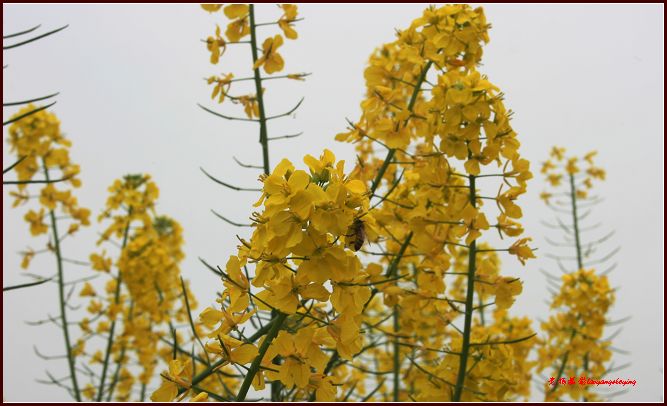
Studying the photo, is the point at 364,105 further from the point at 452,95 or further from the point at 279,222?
the point at 279,222

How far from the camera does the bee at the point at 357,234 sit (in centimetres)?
121

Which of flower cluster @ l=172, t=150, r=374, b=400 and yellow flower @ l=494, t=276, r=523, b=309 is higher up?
yellow flower @ l=494, t=276, r=523, b=309

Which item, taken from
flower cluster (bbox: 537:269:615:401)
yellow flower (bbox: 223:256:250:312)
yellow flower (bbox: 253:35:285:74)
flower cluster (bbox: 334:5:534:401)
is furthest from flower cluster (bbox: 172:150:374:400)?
flower cluster (bbox: 537:269:615:401)

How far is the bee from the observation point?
121 centimetres

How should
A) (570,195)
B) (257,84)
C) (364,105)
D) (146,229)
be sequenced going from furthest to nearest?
(570,195) < (146,229) < (257,84) < (364,105)

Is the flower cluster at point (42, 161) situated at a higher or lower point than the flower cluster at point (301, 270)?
higher

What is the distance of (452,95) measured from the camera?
1848 mm

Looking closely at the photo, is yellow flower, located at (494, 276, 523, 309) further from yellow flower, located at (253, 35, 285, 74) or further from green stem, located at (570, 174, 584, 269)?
green stem, located at (570, 174, 584, 269)

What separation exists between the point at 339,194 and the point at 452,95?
0.86m

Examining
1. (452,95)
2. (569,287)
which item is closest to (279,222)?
(452,95)

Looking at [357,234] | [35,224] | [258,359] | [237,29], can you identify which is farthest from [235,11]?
[35,224]

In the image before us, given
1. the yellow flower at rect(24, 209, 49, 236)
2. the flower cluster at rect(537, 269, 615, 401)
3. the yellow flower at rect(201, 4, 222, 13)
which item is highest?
the yellow flower at rect(24, 209, 49, 236)

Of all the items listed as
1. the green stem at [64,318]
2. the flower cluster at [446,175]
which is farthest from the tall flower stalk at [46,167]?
the flower cluster at [446,175]

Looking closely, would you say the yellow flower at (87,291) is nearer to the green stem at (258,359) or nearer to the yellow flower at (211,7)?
the yellow flower at (211,7)
